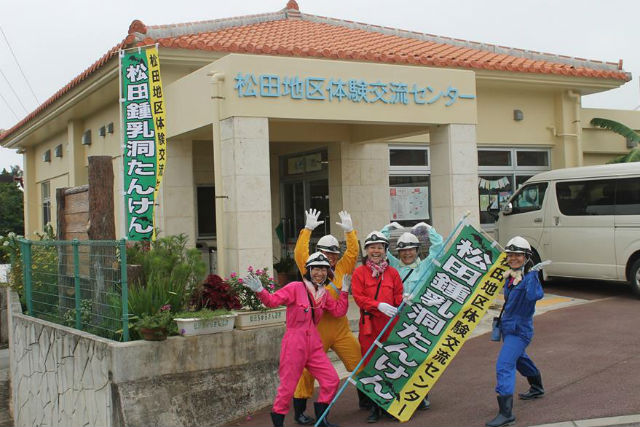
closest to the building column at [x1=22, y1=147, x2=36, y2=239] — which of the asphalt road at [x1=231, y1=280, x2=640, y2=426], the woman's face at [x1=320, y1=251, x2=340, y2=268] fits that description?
the asphalt road at [x1=231, y1=280, x2=640, y2=426]

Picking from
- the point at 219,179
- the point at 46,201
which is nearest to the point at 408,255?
the point at 219,179

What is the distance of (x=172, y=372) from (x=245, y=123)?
3436 mm

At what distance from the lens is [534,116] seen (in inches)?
601

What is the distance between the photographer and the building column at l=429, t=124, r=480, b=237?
1053 cm

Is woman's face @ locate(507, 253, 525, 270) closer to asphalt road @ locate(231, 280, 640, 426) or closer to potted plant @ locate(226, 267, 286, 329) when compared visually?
asphalt road @ locate(231, 280, 640, 426)

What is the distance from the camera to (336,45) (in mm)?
13383

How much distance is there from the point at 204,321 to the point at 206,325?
0.19 ft

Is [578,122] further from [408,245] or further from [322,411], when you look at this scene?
[322,411]

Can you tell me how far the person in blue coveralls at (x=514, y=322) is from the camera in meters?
6.01

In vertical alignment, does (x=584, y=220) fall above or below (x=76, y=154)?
below

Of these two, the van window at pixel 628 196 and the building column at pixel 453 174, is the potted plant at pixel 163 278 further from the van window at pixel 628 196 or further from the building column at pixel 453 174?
the van window at pixel 628 196

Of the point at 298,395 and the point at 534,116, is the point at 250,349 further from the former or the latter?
the point at 534,116

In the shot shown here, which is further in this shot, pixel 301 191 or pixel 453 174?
pixel 301 191

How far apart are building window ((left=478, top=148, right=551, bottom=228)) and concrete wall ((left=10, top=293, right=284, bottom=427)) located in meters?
8.18
